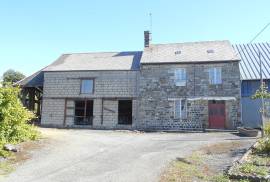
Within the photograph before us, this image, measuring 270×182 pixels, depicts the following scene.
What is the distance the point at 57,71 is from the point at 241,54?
1606 centimetres

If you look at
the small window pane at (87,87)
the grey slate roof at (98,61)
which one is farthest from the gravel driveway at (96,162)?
the grey slate roof at (98,61)

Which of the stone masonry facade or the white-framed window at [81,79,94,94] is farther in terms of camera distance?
the white-framed window at [81,79,94,94]

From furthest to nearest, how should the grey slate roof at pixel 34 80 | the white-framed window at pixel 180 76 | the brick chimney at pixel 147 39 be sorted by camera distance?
1. the brick chimney at pixel 147 39
2. the grey slate roof at pixel 34 80
3. the white-framed window at pixel 180 76

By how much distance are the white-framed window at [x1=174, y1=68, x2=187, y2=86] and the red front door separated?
2.61 metres

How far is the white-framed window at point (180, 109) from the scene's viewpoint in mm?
23781

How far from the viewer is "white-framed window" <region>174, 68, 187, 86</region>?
24.2 metres

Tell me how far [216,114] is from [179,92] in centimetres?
318

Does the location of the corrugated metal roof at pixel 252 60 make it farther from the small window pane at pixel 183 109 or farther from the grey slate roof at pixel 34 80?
the grey slate roof at pixel 34 80

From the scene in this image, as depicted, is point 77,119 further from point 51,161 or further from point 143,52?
point 51,161

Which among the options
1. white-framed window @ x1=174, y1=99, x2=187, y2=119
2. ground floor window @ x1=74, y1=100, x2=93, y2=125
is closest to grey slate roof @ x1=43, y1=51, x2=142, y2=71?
ground floor window @ x1=74, y1=100, x2=93, y2=125

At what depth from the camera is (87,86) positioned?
25734 mm

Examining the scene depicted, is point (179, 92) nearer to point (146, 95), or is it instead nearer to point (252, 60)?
point (146, 95)

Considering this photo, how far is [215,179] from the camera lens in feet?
26.8

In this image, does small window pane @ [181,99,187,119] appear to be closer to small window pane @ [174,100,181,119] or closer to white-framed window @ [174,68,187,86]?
small window pane @ [174,100,181,119]
